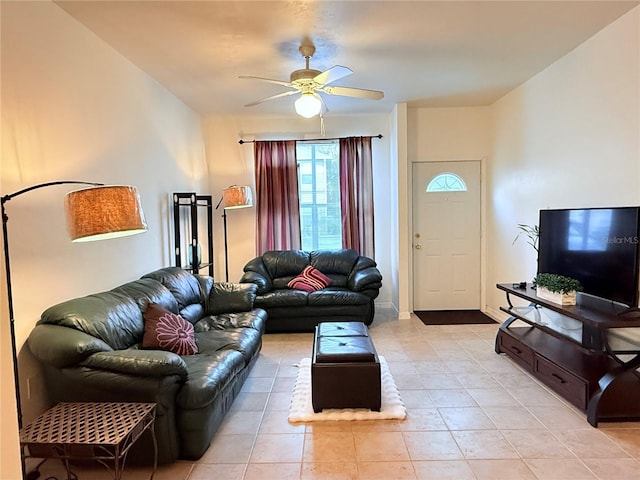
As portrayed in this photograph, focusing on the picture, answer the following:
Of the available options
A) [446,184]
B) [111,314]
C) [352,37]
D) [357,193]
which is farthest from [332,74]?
[446,184]

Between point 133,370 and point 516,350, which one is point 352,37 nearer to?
point 133,370

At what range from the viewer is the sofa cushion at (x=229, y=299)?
394 cm

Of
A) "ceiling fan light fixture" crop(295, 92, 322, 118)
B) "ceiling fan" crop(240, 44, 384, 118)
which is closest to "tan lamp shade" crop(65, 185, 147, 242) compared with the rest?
"ceiling fan" crop(240, 44, 384, 118)

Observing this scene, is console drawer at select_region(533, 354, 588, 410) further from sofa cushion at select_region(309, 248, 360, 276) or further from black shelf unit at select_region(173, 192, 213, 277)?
black shelf unit at select_region(173, 192, 213, 277)

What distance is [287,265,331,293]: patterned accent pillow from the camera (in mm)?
4977

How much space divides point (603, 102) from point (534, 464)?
267cm

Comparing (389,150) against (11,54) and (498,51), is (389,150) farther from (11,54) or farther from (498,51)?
(11,54)

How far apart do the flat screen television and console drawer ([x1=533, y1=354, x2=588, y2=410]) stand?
63 cm

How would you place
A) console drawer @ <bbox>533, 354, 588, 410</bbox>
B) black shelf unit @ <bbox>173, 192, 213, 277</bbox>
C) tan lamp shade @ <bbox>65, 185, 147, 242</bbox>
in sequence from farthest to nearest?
black shelf unit @ <bbox>173, 192, 213, 277</bbox> → console drawer @ <bbox>533, 354, 588, 410</bbox> → tan lamp shade @ <bbox>65, 185, 147, 242</bbox>

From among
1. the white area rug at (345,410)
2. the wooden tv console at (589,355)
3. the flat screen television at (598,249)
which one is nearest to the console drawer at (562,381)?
the wooden tv console at (589,355)

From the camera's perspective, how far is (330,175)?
5.75 meters

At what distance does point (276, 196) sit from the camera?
5594 mm

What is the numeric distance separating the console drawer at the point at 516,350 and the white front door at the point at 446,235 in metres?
1.77

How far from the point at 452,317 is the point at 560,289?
237cm
